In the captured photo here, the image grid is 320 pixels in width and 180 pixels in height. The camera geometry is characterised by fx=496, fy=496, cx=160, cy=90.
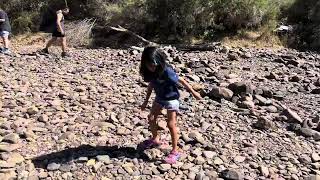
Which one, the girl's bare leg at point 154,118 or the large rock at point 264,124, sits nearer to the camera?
the girl's bare leg at point 154,118

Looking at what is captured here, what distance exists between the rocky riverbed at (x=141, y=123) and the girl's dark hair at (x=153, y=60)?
3.35 feet

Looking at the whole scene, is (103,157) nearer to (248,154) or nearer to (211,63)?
(248,154)

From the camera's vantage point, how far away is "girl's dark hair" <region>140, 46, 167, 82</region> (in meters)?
5.04

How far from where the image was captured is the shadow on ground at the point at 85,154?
5.54 meters

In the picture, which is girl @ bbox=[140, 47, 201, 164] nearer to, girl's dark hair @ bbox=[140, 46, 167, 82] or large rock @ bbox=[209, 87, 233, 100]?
girl's dark hair @ bbox=[140, 46, 167, 82]

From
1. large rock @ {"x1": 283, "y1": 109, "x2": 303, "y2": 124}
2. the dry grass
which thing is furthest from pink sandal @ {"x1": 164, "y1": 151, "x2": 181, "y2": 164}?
the dry grass

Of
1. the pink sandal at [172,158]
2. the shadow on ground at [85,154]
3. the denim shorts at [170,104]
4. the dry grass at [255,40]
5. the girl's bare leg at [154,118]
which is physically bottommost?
the dry grass at [255,40]

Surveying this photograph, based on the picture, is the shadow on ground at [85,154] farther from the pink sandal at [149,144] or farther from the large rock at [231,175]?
the large rock at [231,175]

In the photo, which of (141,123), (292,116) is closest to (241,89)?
(292,116)

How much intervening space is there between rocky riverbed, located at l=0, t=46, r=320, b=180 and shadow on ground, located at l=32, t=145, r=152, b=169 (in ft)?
0.04

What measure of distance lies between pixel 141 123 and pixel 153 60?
173 centimetres

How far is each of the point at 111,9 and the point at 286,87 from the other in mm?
7006

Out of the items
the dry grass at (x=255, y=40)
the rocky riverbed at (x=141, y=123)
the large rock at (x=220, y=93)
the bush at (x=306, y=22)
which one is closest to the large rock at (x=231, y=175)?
the rocky riverbed at (x=141, y=123)

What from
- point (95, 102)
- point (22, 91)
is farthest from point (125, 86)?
point (22, 91)
